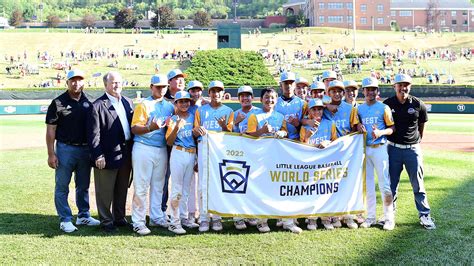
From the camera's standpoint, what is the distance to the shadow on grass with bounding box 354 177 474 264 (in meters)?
6.52

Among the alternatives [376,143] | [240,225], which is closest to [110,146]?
[240,225]

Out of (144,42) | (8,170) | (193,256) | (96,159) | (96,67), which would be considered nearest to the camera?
(193,256)

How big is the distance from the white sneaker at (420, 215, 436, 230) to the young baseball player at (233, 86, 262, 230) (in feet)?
9.39

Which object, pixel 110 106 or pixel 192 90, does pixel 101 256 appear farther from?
pixel 192 90

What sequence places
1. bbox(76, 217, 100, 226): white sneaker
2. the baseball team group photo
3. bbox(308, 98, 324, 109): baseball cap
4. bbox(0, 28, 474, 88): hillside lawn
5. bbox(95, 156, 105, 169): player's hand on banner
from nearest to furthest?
the baseball team group photo
bbox(95, 156, 105, 169): player's hand on banner
bbox(308, 98, 324, 109): baseball cap
bbox(76, 217, 100, 226): white sneaker
bbox(0, 28, 474, 88): hillside lawn

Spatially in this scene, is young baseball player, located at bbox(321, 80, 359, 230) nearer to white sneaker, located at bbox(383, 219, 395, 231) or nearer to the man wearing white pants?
white sneaker, located at bbox(383, 219, 395, 231)

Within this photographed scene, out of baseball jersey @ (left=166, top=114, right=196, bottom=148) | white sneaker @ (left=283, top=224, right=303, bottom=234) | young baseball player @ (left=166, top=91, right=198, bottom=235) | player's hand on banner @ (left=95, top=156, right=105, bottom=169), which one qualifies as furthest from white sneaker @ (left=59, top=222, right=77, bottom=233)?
white sneaker @ (left=283, top=224, right=303, bottom=234)

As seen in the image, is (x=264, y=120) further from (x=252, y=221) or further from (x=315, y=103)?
(x=252, y=221)

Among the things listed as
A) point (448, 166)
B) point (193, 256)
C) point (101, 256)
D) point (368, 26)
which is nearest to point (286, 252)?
point (193, 256)

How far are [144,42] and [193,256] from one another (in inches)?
2978

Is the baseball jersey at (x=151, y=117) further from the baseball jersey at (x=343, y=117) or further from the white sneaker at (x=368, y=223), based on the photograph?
the white sneaker at (x=368, y=223)

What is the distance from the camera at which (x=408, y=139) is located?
8.05 meters

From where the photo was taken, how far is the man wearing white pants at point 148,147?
7637mm

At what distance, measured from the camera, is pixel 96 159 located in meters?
7.61
